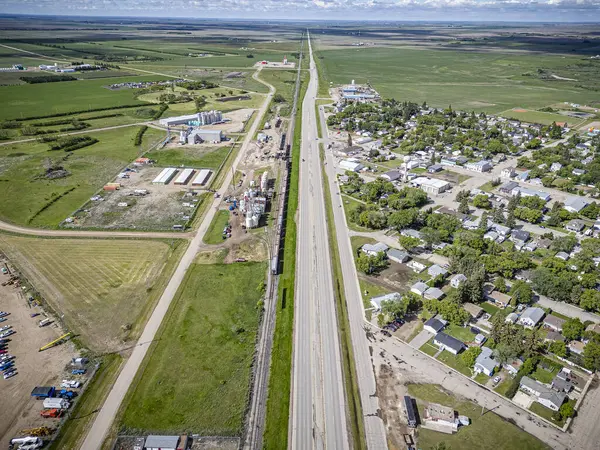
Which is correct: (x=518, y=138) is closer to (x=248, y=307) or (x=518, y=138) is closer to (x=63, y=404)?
(x=248, y=307)

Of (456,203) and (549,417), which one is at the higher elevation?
(456,203)

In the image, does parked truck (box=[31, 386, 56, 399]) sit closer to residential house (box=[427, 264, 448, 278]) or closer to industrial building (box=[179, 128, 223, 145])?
residential house (box=[427, 264, 448, 278])

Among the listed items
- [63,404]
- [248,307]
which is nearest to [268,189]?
[248,307]

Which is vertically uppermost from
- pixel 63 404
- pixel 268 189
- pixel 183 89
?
pixel 183 89

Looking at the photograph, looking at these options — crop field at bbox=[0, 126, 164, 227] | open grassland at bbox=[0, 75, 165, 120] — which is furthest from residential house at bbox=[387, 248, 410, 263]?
open grassland at bbox=[0, 75, 165, 120]

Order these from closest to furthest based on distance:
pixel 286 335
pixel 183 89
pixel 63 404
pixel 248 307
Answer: pixel 63 404 < pixel 286 335 < pixel 248 307 < pixel 183 89

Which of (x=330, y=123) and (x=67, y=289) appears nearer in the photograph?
(x=67, y=289)
